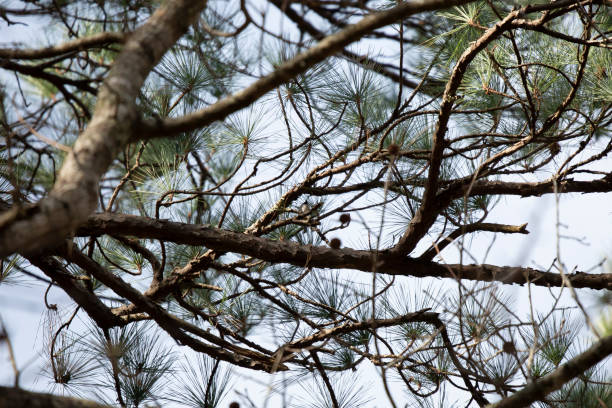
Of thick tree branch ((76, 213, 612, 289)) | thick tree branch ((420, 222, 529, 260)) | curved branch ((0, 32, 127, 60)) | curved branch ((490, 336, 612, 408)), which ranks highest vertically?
curved branch ((0, 32, 127, 60))

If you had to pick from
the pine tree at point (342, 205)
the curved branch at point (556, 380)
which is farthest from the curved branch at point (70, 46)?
the curved branch at point (556, 380)

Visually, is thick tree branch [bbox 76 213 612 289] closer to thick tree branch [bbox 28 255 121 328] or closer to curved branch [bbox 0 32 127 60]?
thick tree branch [bbox 28 255 121 328]

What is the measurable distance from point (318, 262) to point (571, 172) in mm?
675

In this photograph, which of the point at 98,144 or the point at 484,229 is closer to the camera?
the point at 98,144

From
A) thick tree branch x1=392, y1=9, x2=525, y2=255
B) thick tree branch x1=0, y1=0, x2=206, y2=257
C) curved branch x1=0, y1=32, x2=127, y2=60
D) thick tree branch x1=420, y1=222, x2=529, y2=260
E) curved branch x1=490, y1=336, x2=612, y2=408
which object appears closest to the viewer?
thick tree branch x1=0, y1=0, x2=206, y2=257

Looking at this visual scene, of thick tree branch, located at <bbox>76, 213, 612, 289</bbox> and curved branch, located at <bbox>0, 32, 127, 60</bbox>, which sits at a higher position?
curved branch, located at <bbox>0, 32, 127, 60</bbox>

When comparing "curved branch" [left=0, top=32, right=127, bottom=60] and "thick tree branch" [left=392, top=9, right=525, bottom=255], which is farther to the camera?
"thick tree branch" [left=392, top=9, right=525, bottom=255]

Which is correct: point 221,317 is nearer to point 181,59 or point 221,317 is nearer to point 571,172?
point 181,59

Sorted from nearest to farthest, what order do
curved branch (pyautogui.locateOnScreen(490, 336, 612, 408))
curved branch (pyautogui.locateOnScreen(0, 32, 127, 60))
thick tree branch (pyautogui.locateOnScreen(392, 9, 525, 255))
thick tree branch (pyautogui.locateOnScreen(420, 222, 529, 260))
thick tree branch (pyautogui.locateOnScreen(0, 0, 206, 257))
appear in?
1. thick tree branch (pyautogui.locateOnScreen(0, 0, 206, 257))
2. curved branch (pyautogui.locateOnScreen(490, 336, 612, 408))
3. curved branch (pyautogui.locateOnScreen(0, 32, 127, 60))
4. thick tree branch (pyautogui.locateOnScreen(392, 9, 525, 255))
5. thick tree branch (pyautogui.locateOnScreen(420, 222, 529, 260))

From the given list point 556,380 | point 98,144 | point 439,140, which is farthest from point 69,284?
point 556,380

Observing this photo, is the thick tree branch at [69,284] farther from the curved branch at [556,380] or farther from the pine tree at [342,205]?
the curved branch at [556,380]

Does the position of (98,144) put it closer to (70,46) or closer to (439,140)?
(70,46)

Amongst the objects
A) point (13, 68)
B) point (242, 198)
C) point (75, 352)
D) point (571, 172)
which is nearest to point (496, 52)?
point (571, 172)

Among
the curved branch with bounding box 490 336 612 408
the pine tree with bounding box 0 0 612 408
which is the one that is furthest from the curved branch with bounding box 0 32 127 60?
the curved branch with bounding box 490 336 612 408
